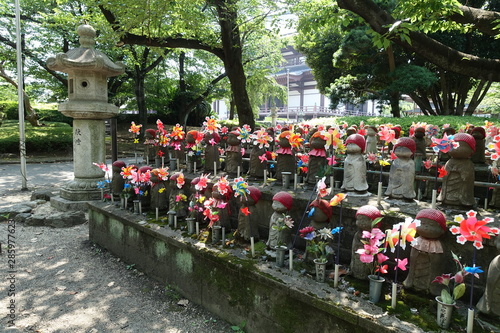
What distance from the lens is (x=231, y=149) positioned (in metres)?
5.16

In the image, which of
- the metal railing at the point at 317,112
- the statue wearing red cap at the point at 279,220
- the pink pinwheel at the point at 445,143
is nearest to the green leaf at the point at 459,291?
the pink pinwheel at the point at 445,143

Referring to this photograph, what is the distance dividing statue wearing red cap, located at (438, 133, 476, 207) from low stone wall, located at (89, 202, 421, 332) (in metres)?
1.41

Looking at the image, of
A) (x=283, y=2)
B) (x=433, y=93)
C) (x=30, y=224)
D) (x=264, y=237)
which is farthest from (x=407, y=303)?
(x=433, y=93)

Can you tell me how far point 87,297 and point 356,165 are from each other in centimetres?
323

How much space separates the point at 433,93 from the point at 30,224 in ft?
54.1

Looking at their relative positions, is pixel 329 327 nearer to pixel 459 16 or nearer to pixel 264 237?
pixel 264 237

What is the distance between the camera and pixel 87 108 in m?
6.93

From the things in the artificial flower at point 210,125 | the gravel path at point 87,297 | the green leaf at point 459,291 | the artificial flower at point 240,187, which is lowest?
the gravel path at point 87,297

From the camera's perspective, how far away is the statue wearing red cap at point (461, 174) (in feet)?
9.86

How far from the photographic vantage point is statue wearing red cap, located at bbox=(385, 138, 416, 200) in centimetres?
336

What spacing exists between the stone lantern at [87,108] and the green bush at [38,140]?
9.47m

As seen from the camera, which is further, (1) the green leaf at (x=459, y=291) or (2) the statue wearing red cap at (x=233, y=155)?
(2) the statue wearing red cap at (x=233, y=155)

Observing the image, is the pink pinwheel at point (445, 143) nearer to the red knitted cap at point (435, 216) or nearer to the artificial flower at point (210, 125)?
the red knitted cap at point (435, 216)

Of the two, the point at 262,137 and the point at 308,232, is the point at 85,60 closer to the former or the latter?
the point at 262,137
